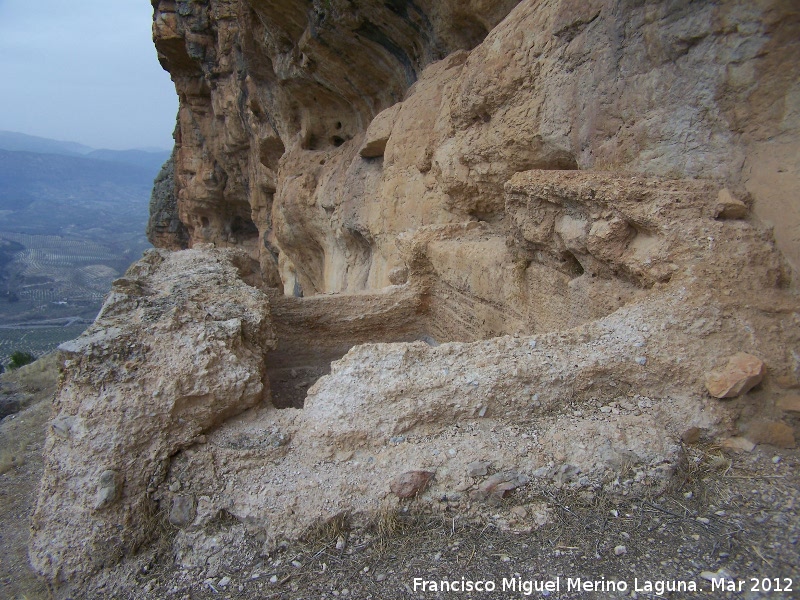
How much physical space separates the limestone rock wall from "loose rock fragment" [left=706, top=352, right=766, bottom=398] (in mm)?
722

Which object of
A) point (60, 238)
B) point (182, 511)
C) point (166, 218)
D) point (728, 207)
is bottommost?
point (60, 238)

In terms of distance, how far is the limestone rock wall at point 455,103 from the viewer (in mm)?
3170

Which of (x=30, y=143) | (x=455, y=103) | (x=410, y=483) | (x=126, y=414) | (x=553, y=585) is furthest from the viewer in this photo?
(x=30, y=143)

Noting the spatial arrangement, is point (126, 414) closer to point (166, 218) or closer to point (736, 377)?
point (736, 377)

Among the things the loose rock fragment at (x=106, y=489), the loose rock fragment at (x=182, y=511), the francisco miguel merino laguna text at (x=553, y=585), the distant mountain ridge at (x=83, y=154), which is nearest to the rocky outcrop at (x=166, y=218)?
the loose rock fragment at (x=106, y=489)

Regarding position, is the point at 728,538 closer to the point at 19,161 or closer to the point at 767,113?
the point at 767,113

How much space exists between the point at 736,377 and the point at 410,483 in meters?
1.82

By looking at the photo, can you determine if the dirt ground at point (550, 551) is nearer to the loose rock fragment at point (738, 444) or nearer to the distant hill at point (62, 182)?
the loose rock fragment at point (738, 444)

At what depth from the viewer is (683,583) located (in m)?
2.00

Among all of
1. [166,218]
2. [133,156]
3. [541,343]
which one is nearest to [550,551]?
[541,343]

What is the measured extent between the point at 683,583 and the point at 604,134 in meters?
3.19

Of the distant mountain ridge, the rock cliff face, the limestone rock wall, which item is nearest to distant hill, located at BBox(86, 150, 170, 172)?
the distant mountain ridge

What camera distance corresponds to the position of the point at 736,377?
2711 millimetres

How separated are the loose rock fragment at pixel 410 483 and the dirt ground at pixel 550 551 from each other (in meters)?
0.06
